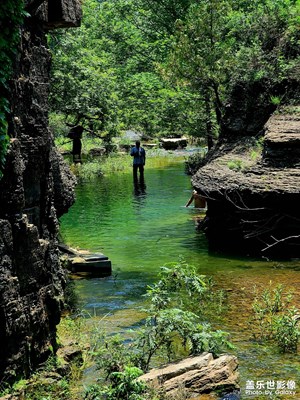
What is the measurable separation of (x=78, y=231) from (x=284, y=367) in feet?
34.8

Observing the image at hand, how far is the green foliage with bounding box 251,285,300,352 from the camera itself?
8.77m

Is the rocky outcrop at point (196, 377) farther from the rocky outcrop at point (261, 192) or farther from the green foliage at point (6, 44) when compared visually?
the rocky outcrop at point (261, 192)

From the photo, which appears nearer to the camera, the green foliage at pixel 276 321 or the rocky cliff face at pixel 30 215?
the rocky cliff face at pixel 30 215

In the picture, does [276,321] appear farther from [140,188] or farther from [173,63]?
[140,188]

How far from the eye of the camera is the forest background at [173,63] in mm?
17625

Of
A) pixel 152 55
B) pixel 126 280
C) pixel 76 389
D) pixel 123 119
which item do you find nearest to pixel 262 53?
pixel 126 280

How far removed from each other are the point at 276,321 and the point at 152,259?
5.88 meters

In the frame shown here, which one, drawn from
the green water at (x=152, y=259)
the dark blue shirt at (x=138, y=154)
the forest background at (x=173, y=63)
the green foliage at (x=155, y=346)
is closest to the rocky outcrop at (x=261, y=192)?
the green water at (x=152, y=259)

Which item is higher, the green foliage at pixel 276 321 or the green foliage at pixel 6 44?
the green foliage at pixel 6 44

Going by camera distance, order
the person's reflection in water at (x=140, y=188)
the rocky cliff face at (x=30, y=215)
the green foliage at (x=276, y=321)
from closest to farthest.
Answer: the rocky cliff face at (x=30, y=215) → the green foliage at (x=276, y=321) → the person's reflection in water at (x=140, y=188)

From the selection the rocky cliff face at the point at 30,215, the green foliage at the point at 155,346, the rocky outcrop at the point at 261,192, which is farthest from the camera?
the rocky outcrop at the point at 261,192

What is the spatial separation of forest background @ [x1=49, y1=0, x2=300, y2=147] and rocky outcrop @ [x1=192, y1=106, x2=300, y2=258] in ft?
5.89

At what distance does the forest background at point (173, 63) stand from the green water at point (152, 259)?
3.86 meters

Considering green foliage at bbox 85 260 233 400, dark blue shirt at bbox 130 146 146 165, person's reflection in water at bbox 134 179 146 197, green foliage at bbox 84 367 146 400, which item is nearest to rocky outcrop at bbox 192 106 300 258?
green foliage at bbox 85 260 233 400
